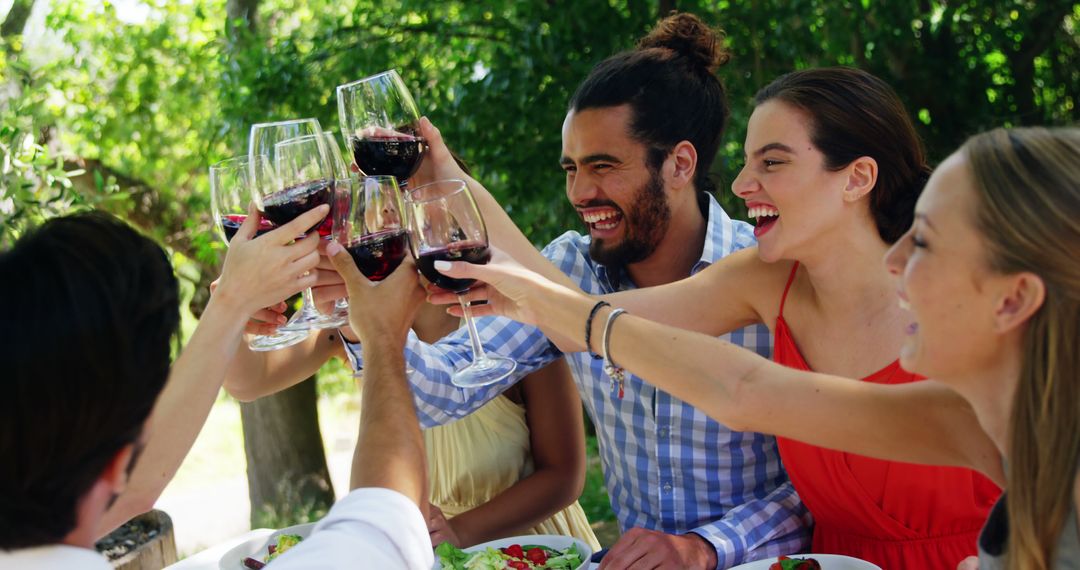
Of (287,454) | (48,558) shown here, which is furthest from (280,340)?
(287,454)

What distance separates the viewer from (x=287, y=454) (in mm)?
7621

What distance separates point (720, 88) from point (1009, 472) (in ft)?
7.17

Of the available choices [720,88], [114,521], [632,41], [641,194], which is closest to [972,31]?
[632,41]

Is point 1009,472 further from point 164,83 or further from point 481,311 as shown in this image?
point 164,83

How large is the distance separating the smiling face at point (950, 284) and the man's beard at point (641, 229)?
4.89 feet

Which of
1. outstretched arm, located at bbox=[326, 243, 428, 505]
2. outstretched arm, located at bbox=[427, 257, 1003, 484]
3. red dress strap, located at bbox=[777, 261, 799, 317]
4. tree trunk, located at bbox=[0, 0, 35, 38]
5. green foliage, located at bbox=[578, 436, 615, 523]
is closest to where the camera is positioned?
outstretched arm, located at bbox=[326, 243, 428, 505]

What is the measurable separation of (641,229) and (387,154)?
3.61ft

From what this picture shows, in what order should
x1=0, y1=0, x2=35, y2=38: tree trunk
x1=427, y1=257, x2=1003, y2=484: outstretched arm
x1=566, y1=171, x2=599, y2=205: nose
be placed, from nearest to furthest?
x1=427, y1=257, x2=1003, y2=484: outstretched arm
x1=566, y1=171, x2=599, y2=205: nose
x1=0, y1=0, x2=35, y2=38: tree trunk

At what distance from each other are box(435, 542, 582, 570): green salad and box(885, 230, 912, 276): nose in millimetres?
976

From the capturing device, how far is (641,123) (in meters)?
3.46

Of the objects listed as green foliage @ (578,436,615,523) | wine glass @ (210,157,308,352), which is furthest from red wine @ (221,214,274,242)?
green foliage @ (578,436,615,523)

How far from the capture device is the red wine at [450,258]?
2.34m

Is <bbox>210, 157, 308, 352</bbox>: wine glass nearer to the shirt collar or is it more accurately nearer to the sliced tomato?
the sliced tomato

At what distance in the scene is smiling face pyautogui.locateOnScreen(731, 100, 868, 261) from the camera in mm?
2744
